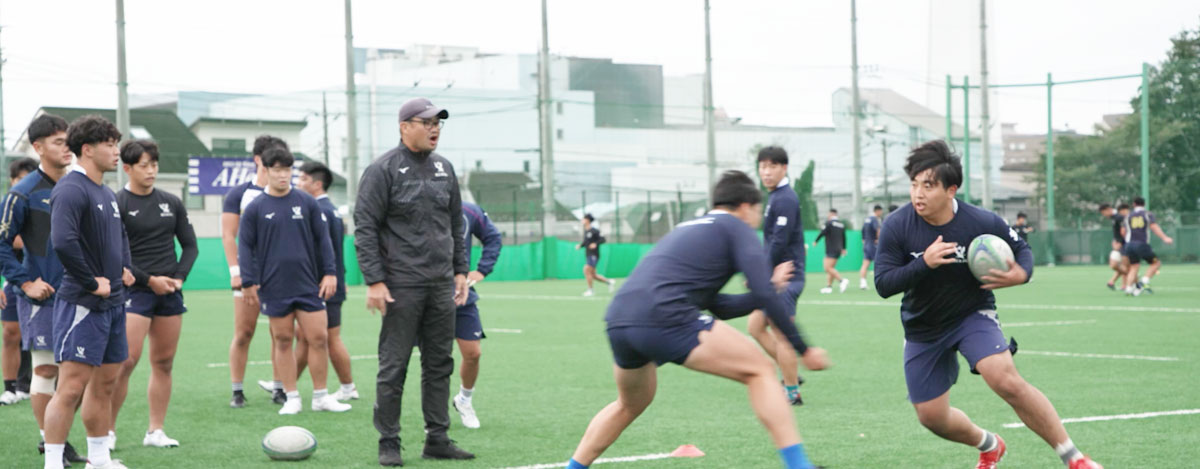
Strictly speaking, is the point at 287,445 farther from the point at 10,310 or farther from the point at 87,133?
the point at 10,310

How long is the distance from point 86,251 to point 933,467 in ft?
16.1

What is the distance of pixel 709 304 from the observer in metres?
5.46

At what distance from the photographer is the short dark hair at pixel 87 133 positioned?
649 cm

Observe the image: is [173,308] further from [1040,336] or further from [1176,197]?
[1176,197]

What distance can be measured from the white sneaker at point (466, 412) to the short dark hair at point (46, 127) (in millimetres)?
3312

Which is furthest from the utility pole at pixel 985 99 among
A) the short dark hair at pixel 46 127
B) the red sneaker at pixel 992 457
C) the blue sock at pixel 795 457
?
the blue sock at pixel 795 457

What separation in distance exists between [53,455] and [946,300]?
4937 mm

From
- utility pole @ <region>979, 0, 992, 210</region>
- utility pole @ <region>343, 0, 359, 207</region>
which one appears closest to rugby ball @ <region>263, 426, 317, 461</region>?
utility pole @ <region>343, 0, 359, 207</region>

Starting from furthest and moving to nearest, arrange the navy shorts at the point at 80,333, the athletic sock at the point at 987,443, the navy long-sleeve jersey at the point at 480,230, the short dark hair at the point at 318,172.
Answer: the short dark hair at the point at 318,172
the navy long-sleeve jersey at the point at 480,230
the navy shorts at the point at 80,333
the athletic sock at the point at 987,443

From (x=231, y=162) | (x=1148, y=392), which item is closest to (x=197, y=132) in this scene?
(x=231, y=162)

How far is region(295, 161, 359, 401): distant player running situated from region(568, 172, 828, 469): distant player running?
5107mm

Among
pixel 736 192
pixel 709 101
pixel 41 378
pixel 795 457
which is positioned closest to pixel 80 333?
pixel 41 378

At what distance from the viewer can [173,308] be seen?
7922 mm

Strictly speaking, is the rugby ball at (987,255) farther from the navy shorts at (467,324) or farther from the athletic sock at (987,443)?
the navy shorts at (467,324)
